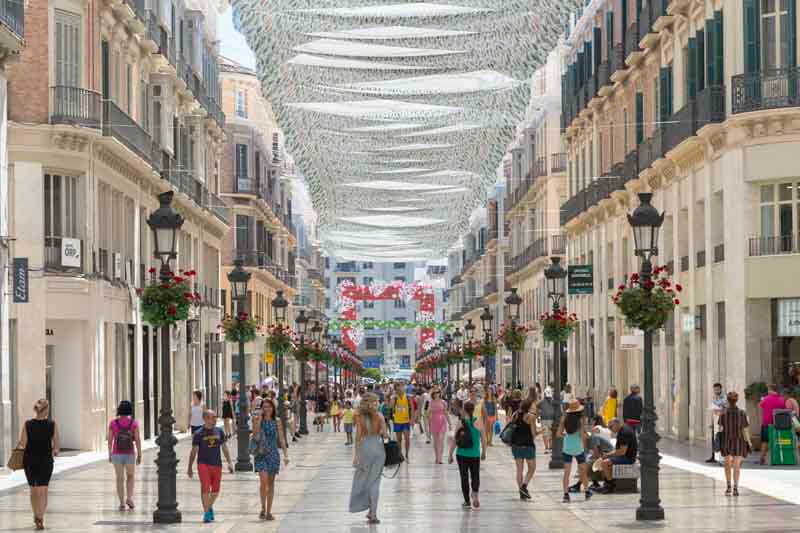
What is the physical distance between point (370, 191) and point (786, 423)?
39.7 metres

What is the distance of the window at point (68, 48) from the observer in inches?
1458

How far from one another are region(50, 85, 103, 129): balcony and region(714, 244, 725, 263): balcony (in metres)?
14.5

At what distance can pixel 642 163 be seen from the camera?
47.6 m

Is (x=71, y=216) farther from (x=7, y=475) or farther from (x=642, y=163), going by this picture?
(x=642, y=163)

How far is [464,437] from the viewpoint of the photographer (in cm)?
2280

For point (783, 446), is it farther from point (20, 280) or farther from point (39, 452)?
point (39, 452)

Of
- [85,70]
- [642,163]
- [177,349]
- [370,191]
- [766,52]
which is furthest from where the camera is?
[370,191]

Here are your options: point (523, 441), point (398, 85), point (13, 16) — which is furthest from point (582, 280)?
point (523, 441)

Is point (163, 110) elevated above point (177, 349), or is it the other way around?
point (163, 110)

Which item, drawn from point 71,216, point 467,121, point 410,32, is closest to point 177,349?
point 467,121

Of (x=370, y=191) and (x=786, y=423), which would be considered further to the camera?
(x=370, y=191)

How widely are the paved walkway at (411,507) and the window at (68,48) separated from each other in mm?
9992

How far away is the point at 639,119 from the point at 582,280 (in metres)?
8.94

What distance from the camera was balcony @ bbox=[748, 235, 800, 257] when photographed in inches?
1384
